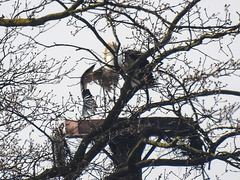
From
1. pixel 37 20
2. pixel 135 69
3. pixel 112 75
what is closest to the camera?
pixel 37 20

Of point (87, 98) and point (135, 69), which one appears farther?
point (87, 98)

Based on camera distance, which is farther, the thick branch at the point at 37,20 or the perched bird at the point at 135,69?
the perched bird at the point at 135,69

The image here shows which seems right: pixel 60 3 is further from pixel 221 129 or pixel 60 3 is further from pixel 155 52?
pixel 221 129

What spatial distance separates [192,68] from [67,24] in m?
2.21

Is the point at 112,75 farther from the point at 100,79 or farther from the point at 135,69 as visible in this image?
the point at 135,69

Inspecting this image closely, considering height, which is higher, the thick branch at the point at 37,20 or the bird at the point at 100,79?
the thick branch at the point at 37,20

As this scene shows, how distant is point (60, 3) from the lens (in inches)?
340

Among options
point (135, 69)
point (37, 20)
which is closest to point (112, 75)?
point (135, 69)

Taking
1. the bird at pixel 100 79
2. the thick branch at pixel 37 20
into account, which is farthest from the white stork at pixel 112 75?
the thick branch at pixel 37 20

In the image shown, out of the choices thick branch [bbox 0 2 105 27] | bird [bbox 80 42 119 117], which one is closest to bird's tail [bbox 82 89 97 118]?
bird [bbox 80 42 119 117]

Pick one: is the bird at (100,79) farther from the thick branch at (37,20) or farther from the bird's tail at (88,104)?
the thick branch at (37,20)

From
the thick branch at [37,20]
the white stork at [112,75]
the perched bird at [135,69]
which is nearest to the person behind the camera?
the thick branch at [37,20]

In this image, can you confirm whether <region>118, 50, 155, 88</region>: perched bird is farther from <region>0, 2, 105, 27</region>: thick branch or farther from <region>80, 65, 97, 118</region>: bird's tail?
<region>0, 2, 105, 27</region>: thick branch

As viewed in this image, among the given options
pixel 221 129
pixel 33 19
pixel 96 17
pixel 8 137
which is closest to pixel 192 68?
pixel 221 129
